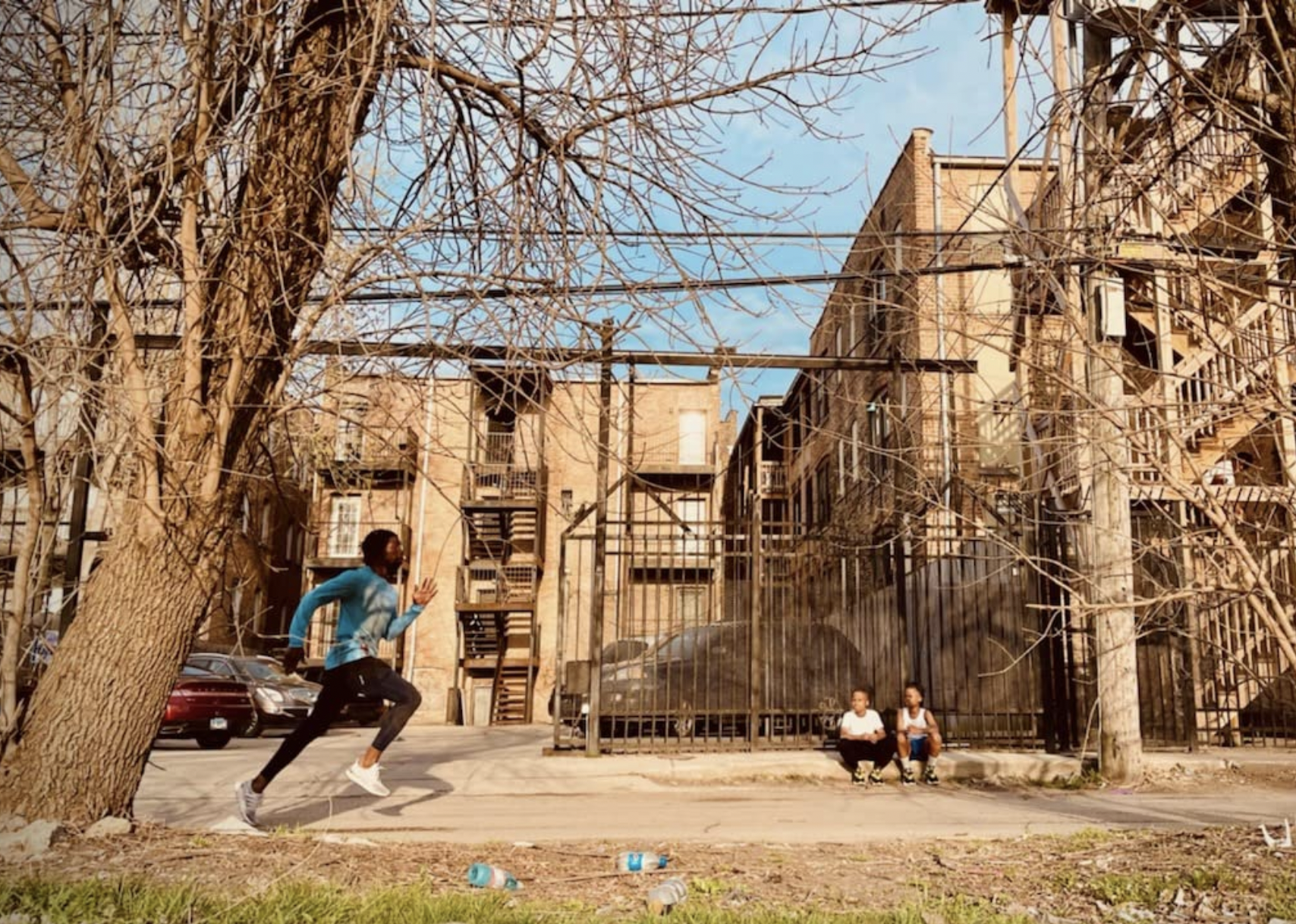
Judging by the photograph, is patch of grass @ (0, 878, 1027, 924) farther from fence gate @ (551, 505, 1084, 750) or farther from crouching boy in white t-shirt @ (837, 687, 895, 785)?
fence gate @ (551, 505, 1084, 750)

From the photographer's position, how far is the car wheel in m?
20.4

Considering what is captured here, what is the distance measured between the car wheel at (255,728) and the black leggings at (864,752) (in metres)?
13.4

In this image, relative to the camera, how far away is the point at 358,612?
23.6 feet

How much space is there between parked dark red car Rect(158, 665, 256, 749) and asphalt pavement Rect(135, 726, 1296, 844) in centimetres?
427

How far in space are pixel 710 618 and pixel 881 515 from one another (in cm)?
223

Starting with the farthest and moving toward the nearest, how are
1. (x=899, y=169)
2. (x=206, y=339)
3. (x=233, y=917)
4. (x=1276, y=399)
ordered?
(x=899, y=169), (x=206, y=339), (x=1276, y=399), (x=233, y=917)

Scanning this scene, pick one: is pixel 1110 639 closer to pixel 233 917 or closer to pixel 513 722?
pixel 233 917

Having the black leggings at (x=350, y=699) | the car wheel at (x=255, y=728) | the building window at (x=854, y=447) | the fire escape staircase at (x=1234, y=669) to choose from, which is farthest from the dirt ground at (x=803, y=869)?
the car wheel at (x=255, y=728)

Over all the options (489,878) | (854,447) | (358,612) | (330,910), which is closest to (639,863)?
(489,878)

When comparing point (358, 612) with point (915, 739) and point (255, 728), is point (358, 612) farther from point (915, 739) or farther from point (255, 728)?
point (255, 728)

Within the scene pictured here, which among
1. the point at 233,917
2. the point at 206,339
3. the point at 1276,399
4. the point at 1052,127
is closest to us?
the point at 233,917

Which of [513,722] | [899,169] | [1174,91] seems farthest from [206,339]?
[513,722]

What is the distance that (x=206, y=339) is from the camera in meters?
5.55

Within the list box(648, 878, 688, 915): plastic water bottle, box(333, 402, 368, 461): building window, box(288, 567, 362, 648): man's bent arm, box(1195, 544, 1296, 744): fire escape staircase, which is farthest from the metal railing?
box(648, 878, 688, 915): plastic water bottle
